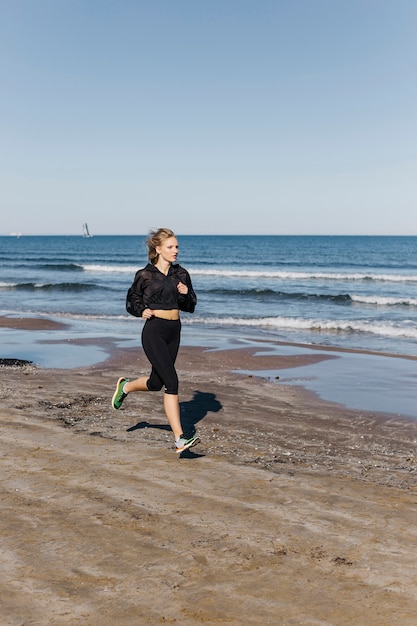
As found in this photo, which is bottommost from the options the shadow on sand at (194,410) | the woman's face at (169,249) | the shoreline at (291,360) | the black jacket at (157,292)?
the shoreline at (291,360)

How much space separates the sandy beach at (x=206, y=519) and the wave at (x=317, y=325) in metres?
11.4

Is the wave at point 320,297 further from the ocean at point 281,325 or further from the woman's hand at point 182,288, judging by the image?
the woman's hand at point 182,288

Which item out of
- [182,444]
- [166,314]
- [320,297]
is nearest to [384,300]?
[320,297]

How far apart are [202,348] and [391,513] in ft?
33.8

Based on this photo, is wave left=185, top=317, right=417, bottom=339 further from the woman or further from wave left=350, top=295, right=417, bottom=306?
the woman

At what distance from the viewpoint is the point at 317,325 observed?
67.1ft

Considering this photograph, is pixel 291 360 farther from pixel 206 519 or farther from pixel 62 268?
pixel 62 268

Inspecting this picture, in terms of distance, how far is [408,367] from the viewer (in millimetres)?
12742

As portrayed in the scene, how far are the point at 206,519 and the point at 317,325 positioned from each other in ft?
53.4

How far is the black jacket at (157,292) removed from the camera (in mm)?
6191

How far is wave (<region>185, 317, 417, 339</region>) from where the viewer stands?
19219 millimetres

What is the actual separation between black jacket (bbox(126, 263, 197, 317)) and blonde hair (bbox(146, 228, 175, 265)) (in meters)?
0.10

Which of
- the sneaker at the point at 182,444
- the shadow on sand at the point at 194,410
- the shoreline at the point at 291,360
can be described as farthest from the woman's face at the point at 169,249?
the shoreline at the point at 291,360

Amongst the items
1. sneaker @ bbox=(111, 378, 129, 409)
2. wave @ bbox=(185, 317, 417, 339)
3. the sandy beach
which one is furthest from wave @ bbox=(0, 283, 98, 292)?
sneaker @ bbox=(111, 378, 129, 409)
